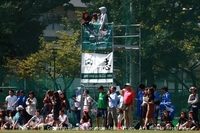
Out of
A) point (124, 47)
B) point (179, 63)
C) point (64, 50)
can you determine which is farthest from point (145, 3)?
point (124, 47)

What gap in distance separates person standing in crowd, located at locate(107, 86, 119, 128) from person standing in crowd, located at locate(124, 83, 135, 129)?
123 cm

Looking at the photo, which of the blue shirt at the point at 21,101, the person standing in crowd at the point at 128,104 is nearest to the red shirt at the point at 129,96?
the person standing in crowd at the point at 128,104

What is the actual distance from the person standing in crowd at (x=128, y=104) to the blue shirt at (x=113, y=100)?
1.22 meters

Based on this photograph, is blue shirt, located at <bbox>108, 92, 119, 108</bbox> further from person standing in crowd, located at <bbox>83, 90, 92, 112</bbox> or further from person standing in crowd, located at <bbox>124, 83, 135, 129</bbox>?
person standing in crowd, located at <bbox>83, 90, 92, 112</bbox>

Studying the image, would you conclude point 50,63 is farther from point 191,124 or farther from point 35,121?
point 191,124

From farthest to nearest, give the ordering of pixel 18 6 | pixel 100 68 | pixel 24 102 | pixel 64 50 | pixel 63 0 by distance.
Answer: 1. pixel 64 50
2. pixel 63 0
3. pixel 18 6
4. pixel 24 102
5. pixel 100 68

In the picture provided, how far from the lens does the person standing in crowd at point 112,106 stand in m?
33.7

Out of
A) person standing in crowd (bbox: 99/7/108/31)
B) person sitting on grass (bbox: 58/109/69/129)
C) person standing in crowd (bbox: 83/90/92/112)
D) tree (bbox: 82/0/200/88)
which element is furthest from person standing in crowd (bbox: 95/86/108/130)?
tree (bbox: 82/0/200/88)

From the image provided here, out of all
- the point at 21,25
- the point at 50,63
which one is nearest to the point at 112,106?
the point at 21,25

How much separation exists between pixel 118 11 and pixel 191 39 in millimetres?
6122

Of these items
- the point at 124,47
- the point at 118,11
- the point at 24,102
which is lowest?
the point at 24,102

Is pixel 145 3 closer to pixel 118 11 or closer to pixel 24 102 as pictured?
pixel 118 11

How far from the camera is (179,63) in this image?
201ft

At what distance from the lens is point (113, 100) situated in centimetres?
3366
